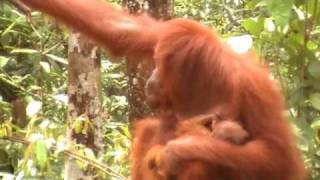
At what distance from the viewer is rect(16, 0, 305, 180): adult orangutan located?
267cm

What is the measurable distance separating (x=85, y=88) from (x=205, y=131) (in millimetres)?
1283

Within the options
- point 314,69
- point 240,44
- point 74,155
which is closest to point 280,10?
point 240,44

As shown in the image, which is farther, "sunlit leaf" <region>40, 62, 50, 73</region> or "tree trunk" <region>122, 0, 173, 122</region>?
"sunlit leaf" <region>40, 62, 50, 73</region>

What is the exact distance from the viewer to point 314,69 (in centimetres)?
313

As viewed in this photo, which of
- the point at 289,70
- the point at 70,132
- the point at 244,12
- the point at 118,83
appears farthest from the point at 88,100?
the point at 244,12

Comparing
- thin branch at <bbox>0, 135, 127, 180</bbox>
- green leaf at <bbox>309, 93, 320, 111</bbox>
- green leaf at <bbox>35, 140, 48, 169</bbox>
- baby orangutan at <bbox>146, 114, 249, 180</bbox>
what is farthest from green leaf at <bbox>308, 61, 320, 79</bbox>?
green leaf at <bbox>35, 140, 48, 169</bbox>

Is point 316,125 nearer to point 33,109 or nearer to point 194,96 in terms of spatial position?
point 194,96

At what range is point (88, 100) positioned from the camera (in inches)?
156

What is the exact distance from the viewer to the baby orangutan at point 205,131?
8.80 ft

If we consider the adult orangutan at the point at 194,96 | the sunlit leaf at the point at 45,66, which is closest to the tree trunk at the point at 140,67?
the adult orangutan at the point at 194,96

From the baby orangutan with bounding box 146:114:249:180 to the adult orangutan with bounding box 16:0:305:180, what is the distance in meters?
0.02

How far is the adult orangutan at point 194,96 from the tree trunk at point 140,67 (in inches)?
12.9

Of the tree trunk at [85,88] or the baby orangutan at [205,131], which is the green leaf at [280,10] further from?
the tree trunk at [85,88]

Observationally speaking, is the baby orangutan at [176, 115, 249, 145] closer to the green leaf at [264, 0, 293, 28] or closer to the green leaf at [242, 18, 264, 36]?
the green leaf at [264, 0, 293, 28]
